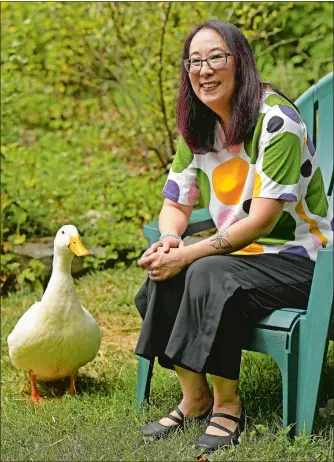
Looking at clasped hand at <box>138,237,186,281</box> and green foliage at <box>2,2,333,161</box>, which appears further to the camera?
green foliage at <box>2,2,333,161</box>

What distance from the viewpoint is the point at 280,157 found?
9.18 feet

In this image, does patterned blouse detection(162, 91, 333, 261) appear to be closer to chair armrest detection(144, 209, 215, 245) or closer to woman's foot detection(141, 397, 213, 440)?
chair armrest detection(144, 209, 215, 245)

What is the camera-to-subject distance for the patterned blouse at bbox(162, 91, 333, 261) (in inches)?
110

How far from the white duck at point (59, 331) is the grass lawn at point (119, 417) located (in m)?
0.14

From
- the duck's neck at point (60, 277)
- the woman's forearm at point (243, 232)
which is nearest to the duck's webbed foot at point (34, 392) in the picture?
the duck's neck at point (60, 277)

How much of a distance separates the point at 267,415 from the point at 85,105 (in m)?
4.76

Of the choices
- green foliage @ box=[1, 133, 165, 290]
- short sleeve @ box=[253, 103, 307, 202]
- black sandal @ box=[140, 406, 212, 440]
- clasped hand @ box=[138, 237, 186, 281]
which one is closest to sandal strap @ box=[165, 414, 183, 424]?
black sandal @ box=[140, 406, 212, 440]

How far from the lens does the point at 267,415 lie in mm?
3039

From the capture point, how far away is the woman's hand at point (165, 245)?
9.66 feet

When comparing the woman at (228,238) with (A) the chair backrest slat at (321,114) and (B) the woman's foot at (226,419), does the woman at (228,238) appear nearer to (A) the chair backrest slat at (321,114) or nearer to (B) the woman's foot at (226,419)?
(B) the woman's foot at (226,419)

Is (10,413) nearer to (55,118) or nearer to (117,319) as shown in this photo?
(117,319)

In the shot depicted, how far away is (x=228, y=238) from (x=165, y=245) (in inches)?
8.8

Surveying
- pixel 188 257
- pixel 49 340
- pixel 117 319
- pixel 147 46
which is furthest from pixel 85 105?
pixel 188 257

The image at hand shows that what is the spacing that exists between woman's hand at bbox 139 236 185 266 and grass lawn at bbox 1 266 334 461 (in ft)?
1.95
